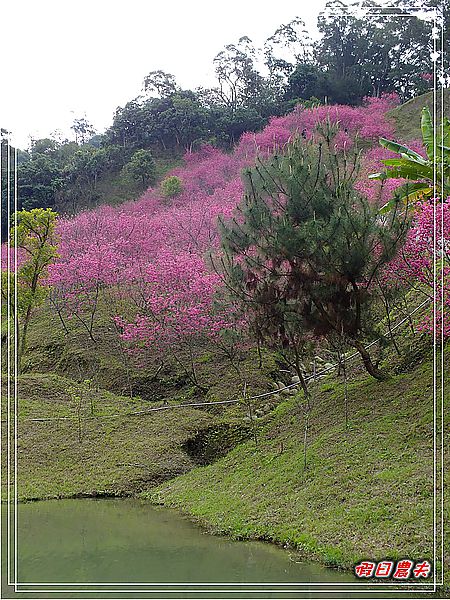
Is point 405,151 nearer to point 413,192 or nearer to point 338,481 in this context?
point 413,192

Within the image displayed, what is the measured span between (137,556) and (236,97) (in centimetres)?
1752

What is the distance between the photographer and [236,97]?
19953mm

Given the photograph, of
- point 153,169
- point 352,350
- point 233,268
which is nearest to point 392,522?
point 233,268

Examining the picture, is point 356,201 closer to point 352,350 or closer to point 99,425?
point 352,350

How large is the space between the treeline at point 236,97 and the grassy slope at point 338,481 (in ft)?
38.6

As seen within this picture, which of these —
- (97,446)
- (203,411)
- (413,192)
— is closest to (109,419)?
(97,446)

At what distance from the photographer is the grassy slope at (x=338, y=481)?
4.28 meters

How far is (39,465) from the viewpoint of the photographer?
7629 millimetres

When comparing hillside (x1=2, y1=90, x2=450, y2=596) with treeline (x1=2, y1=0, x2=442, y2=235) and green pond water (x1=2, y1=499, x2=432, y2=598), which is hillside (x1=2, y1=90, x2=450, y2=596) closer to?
green pond water (x1=2, y1=499, x2=432, y2=598)

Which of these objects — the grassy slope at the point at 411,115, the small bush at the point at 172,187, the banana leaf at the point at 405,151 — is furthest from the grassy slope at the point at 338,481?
the grassy slope at the point at 411,115

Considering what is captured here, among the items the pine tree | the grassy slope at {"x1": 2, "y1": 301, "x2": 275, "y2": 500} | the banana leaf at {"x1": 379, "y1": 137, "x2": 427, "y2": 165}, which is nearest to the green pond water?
the grassy slope at {"x1": 2, "y1": 301, "x2": 275, "y2": 500}

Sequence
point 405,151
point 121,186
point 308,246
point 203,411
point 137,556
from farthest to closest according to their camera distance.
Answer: point 121,186 < point 203,411 < point 405,151 < point 308,246 < point 137,556

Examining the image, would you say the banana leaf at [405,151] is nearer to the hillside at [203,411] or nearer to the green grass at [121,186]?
the hillside at [203,411]

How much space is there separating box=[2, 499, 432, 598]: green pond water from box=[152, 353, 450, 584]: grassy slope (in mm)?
234
